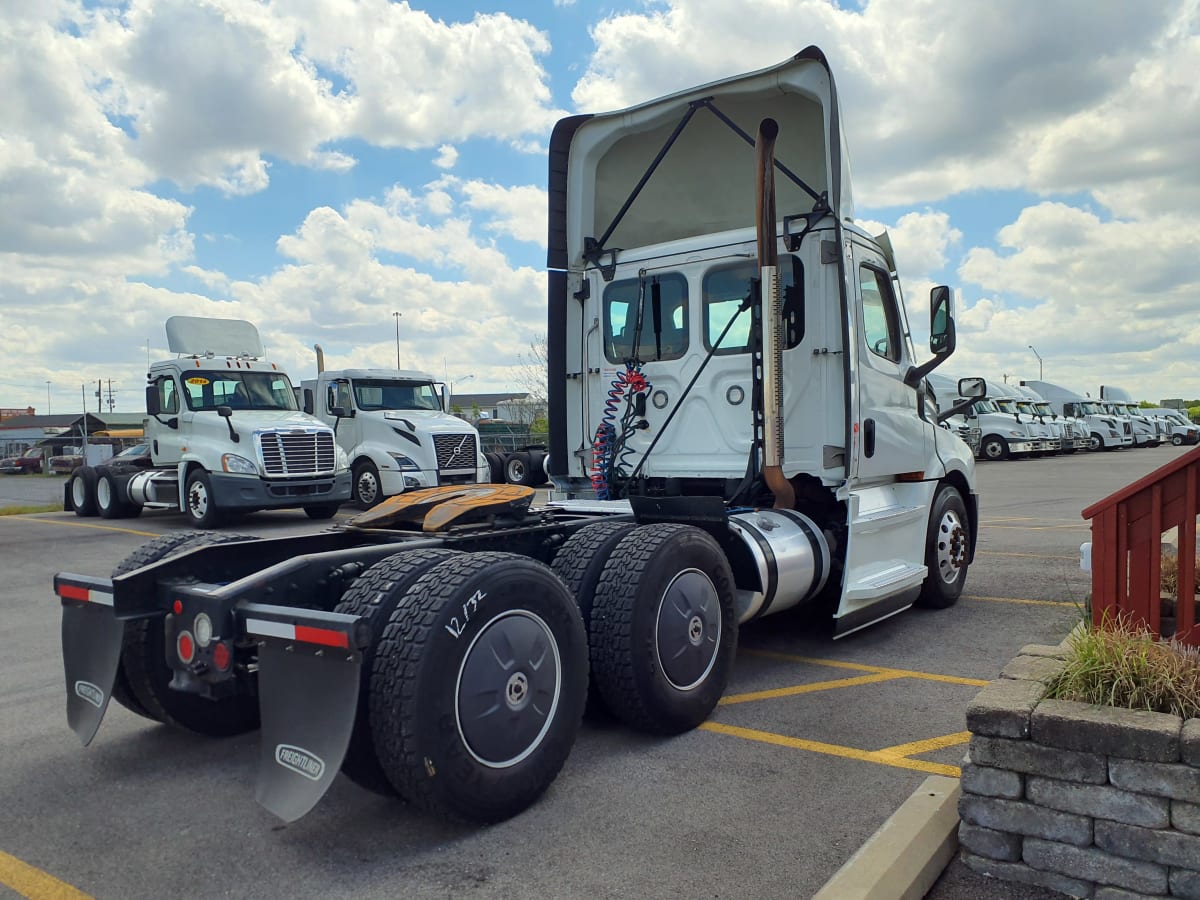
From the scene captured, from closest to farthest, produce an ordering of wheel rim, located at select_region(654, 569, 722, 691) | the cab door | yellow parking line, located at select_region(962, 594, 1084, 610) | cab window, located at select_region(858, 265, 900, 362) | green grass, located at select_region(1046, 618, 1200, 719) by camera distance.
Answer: green grass, located at select_region(1046, 618, 1200, 719)
wheel rim, located at select_region(654, 569, 722, 691)
the cab door
cab window, located at select_region(858, 265, 900, 362)
yellow parking line, located at select_region(962, 594, 1084, 610)

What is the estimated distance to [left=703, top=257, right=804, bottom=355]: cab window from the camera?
6.14 m

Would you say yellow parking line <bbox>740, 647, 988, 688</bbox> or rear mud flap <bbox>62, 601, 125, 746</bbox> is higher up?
rear mud flap <bbox>62, 601, 125, 746</bbox>

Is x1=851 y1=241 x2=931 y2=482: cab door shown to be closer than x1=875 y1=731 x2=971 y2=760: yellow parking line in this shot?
No

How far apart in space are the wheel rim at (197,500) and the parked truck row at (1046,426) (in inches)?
686

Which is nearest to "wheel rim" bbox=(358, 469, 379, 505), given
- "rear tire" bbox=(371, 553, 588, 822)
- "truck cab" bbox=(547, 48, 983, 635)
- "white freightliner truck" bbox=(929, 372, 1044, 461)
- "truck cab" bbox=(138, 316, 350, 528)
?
"truck cab" bbox=(138, 316, 350, 528)

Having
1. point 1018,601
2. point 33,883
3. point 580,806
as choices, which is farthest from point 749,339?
point 33,883

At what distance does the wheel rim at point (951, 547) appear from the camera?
23.3 feet

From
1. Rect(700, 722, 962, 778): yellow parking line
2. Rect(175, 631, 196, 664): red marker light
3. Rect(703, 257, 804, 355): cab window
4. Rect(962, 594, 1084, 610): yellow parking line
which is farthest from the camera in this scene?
Rect(962, 594, 1084, 610): yellow parking line

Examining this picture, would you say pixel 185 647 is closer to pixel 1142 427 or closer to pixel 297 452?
pixel 297 452

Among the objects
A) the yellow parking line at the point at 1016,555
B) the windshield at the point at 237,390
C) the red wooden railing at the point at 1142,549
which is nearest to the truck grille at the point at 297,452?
the windshield at the point at 237,390

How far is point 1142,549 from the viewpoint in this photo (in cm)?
424

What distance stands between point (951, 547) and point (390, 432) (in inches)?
455

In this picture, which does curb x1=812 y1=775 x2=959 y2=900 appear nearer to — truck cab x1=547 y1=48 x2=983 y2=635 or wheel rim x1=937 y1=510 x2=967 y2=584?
truck cab x1=547 y1=48 x2=983 y2=635

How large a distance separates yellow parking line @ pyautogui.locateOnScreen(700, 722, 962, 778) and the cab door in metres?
1.95
